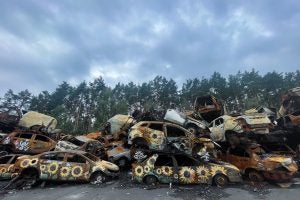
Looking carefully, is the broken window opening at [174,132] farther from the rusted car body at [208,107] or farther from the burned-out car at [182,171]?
the rusted car body at [208,107]

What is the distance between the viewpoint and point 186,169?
10828 millimetres

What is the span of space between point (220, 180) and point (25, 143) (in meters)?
11.1

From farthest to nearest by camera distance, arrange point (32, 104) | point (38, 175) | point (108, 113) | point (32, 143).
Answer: point (32, 104), point (108, 113), point (32, 143), point (38, 175)

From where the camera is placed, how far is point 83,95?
5144cm

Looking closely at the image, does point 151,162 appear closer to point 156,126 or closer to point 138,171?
point 138,171

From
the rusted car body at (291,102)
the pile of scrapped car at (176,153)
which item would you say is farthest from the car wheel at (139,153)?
the rusted car body at (291,102)

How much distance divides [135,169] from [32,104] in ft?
141

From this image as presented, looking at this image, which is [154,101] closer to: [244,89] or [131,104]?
[131,104]

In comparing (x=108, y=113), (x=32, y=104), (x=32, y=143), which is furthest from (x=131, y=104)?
(x=32, y=143)

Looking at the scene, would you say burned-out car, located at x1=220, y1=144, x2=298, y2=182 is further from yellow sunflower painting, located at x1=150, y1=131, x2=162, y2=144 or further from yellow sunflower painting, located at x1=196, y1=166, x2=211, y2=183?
yellow sunflower painting, located at x1=150, y1=131, x2=162, y2=144

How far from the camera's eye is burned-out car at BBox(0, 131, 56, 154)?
15.5m

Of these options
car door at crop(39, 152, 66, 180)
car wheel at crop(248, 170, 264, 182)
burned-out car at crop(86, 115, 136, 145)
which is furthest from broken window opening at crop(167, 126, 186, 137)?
burned-out car at crop(86, 115, 136, 145)

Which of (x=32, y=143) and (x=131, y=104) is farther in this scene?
(x=131, y=104)

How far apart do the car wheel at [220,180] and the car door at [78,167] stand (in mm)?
5074
